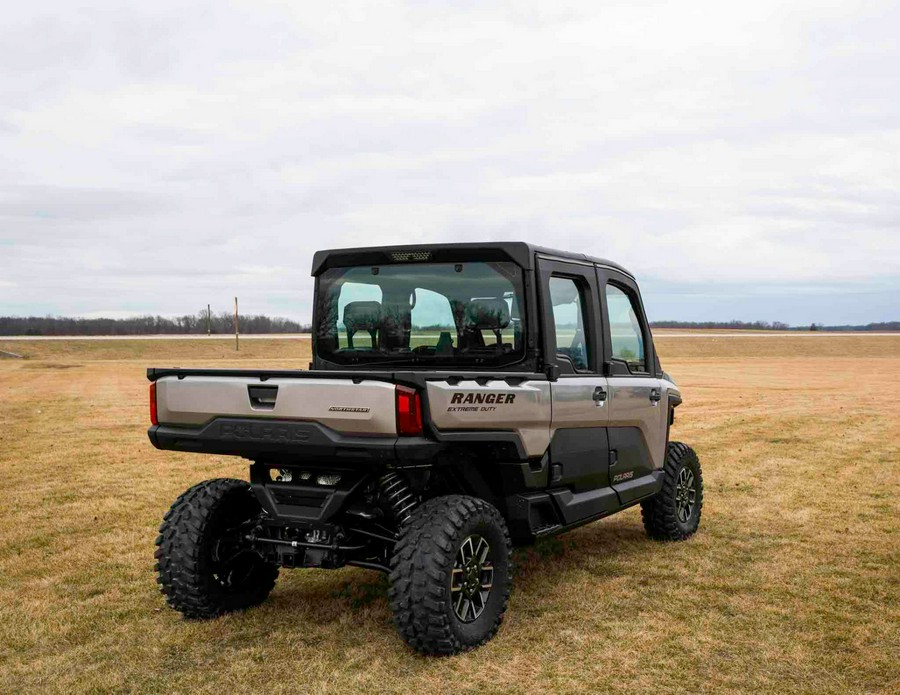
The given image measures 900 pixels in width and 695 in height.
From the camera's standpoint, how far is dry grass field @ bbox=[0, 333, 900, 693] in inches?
179

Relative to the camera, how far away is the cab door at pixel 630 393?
6.36m

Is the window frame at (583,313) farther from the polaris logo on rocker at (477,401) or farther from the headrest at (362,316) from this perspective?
the headrest at (362,316)

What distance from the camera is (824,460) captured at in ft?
39.8

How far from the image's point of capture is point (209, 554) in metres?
5.41

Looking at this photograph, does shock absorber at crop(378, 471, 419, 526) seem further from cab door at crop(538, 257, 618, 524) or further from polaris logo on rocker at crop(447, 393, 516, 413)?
cab door at crop(538, 257, 618, 524)

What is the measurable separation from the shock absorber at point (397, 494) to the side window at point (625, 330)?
214 cm

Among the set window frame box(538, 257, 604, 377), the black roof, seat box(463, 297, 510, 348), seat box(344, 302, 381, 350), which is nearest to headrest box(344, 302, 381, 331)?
seat box(344, 302, 381, 350)

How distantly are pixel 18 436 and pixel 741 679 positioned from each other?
1360 centimetres

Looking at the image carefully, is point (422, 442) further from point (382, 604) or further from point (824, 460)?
point (824, 460)

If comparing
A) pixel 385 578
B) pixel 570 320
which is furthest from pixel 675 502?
pixel 385 578

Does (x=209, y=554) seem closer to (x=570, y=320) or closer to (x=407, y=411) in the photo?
(x=407, y=411)

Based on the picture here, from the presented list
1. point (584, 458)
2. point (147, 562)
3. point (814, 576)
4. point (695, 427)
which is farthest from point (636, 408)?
point (695, 427)

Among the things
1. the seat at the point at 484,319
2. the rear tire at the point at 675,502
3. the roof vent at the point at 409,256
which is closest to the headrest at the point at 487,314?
the seat at the point at 484,319

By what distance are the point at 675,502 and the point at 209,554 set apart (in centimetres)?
385
